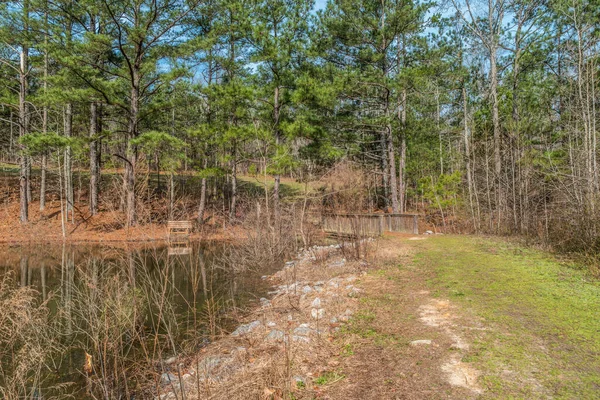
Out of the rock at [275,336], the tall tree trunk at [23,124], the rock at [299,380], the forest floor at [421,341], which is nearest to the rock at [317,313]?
the forest floor at [421,341]

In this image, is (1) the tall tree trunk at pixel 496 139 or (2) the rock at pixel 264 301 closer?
(2) the rock at pixel 264 301

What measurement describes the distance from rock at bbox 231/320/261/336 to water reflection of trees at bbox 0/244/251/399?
0.35 m

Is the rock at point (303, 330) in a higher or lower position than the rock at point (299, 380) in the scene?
higher

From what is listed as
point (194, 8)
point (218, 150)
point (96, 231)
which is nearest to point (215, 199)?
point (218, 150)

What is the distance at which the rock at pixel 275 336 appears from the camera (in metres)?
4.15

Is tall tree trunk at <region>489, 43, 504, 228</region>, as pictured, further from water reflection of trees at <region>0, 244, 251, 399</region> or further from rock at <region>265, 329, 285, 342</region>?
rock at <region>265, 329, 285, 342</region>

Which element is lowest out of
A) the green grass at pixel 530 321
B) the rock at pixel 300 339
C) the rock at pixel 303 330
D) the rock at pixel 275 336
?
the rock at pixel 275 336

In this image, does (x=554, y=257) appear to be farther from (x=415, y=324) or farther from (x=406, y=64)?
(x=406, y=64)

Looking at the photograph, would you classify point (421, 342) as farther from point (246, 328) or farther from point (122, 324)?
point (122, 324)

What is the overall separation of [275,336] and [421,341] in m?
1.76

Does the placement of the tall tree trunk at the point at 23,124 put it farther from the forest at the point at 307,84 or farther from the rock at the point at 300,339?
the rock at the point at 300,339

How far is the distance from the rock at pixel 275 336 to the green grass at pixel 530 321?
2087mm

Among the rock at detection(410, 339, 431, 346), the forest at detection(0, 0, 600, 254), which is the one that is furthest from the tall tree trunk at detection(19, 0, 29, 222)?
the rock at detection(410, 339, 431, 346)

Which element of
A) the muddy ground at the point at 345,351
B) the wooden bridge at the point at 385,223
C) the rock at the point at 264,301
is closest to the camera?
the muddy ground at the point at 345,351
